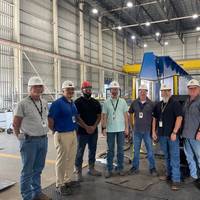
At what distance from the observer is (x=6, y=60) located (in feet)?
35.2

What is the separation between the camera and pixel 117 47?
66.8 ft

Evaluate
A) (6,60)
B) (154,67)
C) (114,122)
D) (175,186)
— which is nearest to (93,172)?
(114,122)

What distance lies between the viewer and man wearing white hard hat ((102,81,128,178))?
4223 mm

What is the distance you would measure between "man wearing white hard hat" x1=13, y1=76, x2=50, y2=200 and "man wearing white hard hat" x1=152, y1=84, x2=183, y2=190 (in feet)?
6.04

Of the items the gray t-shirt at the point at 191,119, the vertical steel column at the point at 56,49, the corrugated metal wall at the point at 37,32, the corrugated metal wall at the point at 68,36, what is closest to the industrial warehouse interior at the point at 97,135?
the gray t-shirt at the point at 191,119

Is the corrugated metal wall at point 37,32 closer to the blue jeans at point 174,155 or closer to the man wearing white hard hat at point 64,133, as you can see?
the man wearing white hard hat at point 64,133

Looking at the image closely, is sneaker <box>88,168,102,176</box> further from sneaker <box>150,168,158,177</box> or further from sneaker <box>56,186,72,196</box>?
sneaker <box>150,168,158,177</box>

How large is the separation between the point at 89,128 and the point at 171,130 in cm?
131

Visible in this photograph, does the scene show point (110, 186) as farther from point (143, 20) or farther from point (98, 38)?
point (143, 20)

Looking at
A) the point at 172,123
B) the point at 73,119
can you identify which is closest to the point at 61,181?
the point at 73,119

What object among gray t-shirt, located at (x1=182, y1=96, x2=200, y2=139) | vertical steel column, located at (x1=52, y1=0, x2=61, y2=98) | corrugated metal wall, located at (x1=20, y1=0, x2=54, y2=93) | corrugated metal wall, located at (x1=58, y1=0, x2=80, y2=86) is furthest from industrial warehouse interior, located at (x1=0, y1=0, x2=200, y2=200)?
corrugated metal wall, located at (x1=58, y1=0, x2=80, y2=86)

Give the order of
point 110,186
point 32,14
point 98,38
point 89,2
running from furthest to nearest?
point 98,38 → point 89,2 → point 32,14 → point 110,186

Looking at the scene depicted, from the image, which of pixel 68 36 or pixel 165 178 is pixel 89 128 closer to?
pixel 165 178

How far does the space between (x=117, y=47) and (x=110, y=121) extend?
Result: 16.9 meters
